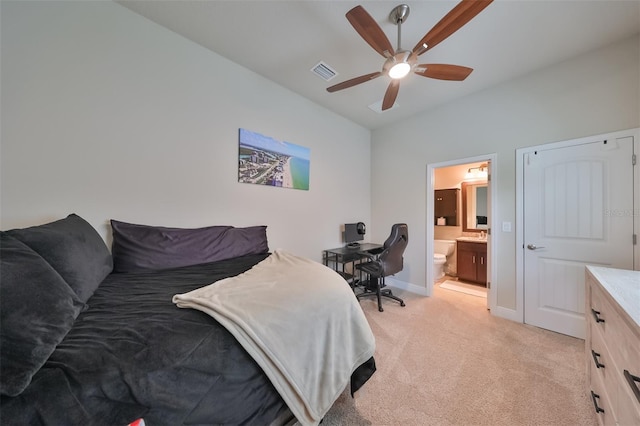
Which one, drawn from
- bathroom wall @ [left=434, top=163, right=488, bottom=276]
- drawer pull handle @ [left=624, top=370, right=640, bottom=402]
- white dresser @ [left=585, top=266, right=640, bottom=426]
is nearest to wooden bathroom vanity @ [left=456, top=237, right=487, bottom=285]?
bathroom wall @ [left=434, top=163, right=488, bottom=276]

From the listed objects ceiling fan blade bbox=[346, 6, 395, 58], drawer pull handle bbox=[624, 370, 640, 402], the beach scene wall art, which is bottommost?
drawer pull handle bbox=[624, 370, 640, 402]

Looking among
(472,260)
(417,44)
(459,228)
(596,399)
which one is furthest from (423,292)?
(417,44)

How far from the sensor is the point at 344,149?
11.8ft

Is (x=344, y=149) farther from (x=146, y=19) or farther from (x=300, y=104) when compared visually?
(x=146, y=19)

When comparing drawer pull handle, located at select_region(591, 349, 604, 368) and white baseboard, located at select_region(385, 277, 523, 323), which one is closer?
drawer pull handle, located at select_region(591, 349, 604, 368)

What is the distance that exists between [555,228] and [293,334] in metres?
3.02

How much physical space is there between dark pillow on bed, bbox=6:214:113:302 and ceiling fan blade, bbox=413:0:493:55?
2.58m

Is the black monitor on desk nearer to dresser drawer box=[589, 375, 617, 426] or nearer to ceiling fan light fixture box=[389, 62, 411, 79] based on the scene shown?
ceiling fan light fixture box=[389, 62, 411, 79]

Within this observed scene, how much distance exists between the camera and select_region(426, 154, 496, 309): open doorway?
340cm

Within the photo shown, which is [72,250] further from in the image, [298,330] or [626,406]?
[626,406]

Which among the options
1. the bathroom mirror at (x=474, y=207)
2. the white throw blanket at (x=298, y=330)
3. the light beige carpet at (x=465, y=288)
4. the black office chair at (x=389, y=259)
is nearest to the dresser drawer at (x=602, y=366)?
the white throw blanket at (x=298, y=330)

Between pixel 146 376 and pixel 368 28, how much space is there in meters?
2.22

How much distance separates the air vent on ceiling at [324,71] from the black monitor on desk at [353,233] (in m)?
2.09

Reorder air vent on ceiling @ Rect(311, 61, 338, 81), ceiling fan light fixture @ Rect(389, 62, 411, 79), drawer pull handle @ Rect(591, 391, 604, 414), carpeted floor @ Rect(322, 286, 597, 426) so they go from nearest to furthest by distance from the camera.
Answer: drawer pull handle @ Rect(591, 391, 604, 414), carpeted floor @ Rect(322, 286, 597, 426), ceiling fan light fixture @ Rect(389, 62, 411, 79), air vent on ceiling @ Rect(311, 61, 338, 81)
